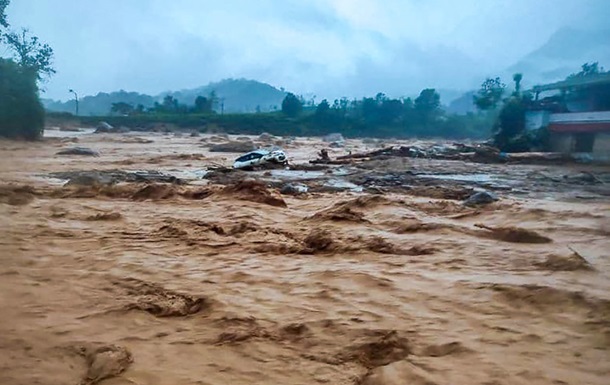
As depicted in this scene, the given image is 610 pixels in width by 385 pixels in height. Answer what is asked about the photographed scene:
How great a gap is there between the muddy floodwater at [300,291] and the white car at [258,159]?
26.9 ft

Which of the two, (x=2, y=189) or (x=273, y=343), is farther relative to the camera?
(x=2, y=189)

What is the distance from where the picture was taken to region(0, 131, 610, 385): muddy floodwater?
3506 millimetres

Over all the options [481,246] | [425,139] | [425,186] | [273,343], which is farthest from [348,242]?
[425,139]

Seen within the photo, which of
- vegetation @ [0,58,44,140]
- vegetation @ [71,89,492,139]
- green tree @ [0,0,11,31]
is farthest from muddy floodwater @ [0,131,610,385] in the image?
vegetation @ [71,89,492,139]

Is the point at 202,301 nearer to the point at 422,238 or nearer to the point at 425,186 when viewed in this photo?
the point at 422,238

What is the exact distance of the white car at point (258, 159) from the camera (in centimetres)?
1888

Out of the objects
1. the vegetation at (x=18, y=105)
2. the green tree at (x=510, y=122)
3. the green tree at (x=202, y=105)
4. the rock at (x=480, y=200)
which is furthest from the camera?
the green tree at (x=202, y=105)

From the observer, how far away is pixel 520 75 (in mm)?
42812

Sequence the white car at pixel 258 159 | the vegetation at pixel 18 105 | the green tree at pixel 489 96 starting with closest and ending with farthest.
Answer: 1. the white car at pixel 258 159
2. the vegetation at pixel 18 105
3. the green tree at pixel 489 96

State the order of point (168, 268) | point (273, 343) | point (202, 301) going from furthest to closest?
point (168, 268), point (202, 301), point (273, 343)

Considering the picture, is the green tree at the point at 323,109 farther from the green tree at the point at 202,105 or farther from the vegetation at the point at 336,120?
the green tree at the point at 202,105

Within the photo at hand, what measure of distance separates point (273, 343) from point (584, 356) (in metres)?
2.21

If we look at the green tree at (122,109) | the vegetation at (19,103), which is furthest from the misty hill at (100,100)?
the vegetation at (19,103)

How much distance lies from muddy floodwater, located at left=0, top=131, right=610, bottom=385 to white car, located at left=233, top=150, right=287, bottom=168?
8.20m
